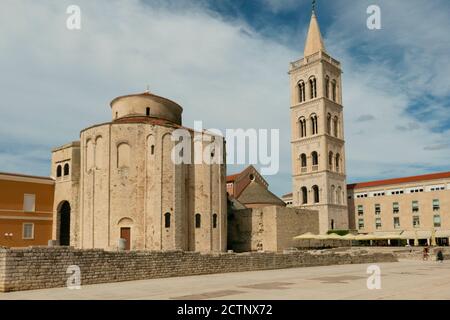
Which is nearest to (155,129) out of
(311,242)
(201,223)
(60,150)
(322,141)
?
(201,223)

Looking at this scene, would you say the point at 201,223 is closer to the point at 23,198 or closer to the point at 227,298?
the point at 23,198

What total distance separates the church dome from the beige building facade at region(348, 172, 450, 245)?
39.6 metres

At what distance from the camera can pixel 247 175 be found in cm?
6612

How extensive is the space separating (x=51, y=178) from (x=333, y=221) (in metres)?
36.2

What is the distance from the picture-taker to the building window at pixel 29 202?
3869cm

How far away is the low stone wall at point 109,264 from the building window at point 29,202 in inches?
915

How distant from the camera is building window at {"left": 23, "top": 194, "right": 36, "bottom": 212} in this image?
127 ft

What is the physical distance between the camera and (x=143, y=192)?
35250 mm

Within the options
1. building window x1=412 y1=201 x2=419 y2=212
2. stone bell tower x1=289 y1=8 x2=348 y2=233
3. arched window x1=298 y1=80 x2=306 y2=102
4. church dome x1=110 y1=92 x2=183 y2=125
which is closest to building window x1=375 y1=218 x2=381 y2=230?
building window x1=412 y1=201 x2=419 y2=212

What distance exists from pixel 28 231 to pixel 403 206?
2109 inches

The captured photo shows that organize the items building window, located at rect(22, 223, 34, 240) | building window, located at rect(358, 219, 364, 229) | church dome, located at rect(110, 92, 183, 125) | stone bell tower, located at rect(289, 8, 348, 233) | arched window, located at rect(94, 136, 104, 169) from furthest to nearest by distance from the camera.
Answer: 1. building window, located at rect(358, 219, 364, 229)
2. stone bell tower, located at rect(289, 8, 348, 233)
3. church dome, located at rect(110, 92, 183, 125)
4. building window, located at rect(22, 223, 34, 240)
5. arched window, located at rect(94, 136, 104, 169)

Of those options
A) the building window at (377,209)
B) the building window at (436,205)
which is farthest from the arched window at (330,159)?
the building window at (436,205)

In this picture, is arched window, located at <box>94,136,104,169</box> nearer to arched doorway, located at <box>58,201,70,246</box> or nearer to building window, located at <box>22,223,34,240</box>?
arched doorway, located at <box>58,201,70,246</box>
